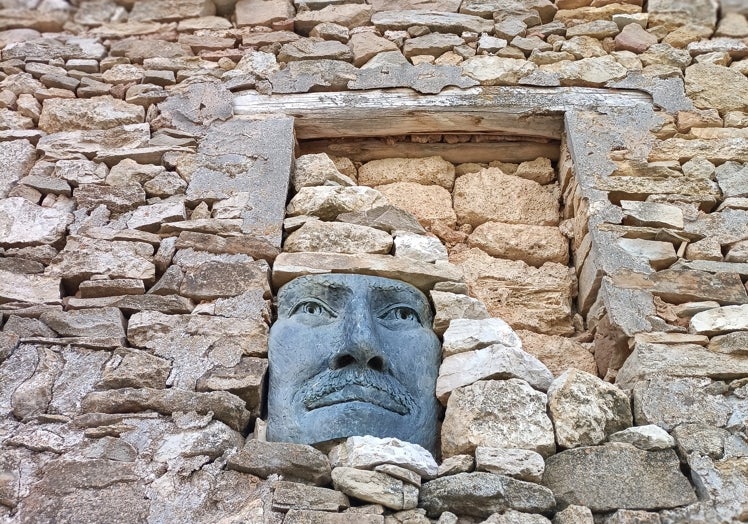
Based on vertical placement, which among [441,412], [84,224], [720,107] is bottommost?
[441,412]

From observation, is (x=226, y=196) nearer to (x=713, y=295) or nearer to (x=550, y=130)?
(x=550, y=130)

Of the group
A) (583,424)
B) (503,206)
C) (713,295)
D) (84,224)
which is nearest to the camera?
(583,424)

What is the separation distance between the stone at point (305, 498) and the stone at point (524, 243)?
1684 millimetres

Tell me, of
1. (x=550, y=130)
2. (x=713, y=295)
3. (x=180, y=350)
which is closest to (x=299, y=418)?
(x=180, y=350)

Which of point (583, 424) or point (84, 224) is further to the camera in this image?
point (84, 224)

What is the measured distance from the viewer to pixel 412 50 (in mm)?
4410

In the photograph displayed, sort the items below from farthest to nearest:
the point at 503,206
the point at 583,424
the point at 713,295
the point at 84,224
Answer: the point at 503,206 < the point at 84,224 < the point at 713,295 < the point at 583,424

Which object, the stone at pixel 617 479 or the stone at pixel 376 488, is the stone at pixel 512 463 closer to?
the stone at pixel 617 479

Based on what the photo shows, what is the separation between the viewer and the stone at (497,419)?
2.64m

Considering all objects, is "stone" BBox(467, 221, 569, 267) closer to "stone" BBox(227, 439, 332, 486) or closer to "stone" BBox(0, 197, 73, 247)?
"stone" BBox(227, 439, 332, 486)

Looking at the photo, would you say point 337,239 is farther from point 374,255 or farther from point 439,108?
point 439,108

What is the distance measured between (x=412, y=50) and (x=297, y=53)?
584mm

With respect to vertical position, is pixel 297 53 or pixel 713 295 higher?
pixel 297 53

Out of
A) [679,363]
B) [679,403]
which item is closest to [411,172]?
[679,363]
